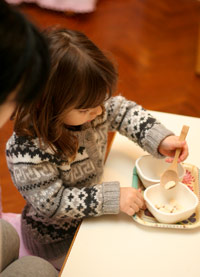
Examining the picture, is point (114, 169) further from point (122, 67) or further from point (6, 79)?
point (122, 67)

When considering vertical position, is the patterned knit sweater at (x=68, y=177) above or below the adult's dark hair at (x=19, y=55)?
below

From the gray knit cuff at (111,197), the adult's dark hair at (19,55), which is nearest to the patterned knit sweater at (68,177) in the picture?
the gray knit cuff at (111,197)

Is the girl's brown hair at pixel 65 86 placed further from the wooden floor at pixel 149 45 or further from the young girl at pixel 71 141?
the wooden floor at pixel 149 45

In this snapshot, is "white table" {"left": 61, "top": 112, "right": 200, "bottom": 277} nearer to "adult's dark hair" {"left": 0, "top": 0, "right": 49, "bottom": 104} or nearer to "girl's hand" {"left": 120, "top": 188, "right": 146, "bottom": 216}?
"girl's hand" {"left": 120, "top": 188, "right": 146, "bottom": 216}

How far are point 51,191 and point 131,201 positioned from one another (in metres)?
0.17

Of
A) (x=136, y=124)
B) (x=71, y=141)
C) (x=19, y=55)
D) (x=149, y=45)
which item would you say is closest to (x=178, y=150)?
(x=136, y=124)

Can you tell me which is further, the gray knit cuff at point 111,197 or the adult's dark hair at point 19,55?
the gray knit cuff at point 111,197

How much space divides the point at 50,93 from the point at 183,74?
1.56 meters

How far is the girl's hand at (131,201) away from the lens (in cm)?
71

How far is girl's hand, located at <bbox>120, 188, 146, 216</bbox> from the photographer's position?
707mm

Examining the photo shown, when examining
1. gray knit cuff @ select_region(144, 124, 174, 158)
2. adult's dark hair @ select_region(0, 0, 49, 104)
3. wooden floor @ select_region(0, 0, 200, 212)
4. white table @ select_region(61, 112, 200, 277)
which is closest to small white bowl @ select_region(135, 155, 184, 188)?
gray knit cuff @ select_region(144, 124, 174, 158)

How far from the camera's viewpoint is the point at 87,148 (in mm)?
821

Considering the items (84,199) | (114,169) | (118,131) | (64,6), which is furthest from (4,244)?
(64,6)

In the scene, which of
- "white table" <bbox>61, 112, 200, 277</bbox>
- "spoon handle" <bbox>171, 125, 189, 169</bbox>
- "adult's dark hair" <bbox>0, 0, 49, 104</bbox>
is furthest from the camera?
"spoon handle" <bbox>171, 125, 189, 169</bbox>
